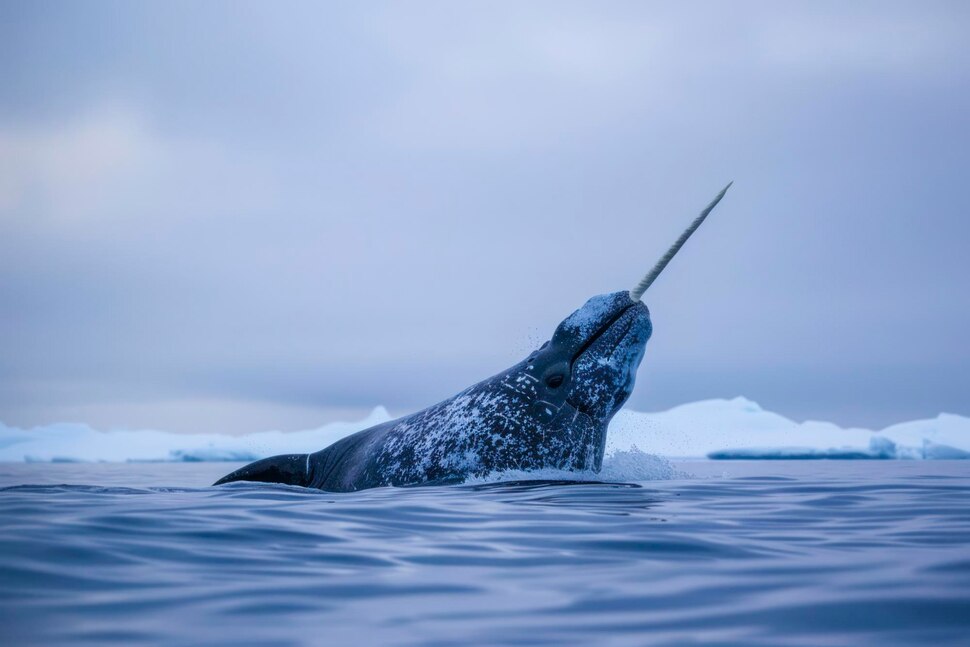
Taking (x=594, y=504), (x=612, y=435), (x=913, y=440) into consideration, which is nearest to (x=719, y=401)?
(x=913, y=440)

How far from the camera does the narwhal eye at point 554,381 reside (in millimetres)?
10805

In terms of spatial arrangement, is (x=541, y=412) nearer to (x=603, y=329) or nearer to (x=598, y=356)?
(x=598, y=356)

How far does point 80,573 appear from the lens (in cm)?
438

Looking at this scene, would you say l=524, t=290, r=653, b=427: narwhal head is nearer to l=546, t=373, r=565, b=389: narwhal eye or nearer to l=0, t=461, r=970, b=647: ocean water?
l=546, t=373, r=565, b=389: narwhal eye

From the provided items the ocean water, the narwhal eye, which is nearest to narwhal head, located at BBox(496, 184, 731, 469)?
the narwhal eye

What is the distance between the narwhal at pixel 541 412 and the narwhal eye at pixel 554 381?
12 millimetres

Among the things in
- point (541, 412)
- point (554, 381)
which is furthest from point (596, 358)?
point (541, 412)

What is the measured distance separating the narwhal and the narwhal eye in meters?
0.01

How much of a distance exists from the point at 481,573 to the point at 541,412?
20.2ft

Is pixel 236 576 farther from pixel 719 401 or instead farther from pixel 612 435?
pixel 719 401

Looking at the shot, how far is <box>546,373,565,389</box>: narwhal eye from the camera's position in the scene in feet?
35.4

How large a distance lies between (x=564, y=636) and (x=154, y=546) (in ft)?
9.35

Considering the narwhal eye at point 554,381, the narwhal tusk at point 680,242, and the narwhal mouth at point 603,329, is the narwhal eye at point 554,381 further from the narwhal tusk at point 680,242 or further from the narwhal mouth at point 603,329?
the narwhal tusk at point 680,242

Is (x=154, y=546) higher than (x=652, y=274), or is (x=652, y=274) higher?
(x=652, y=274)
